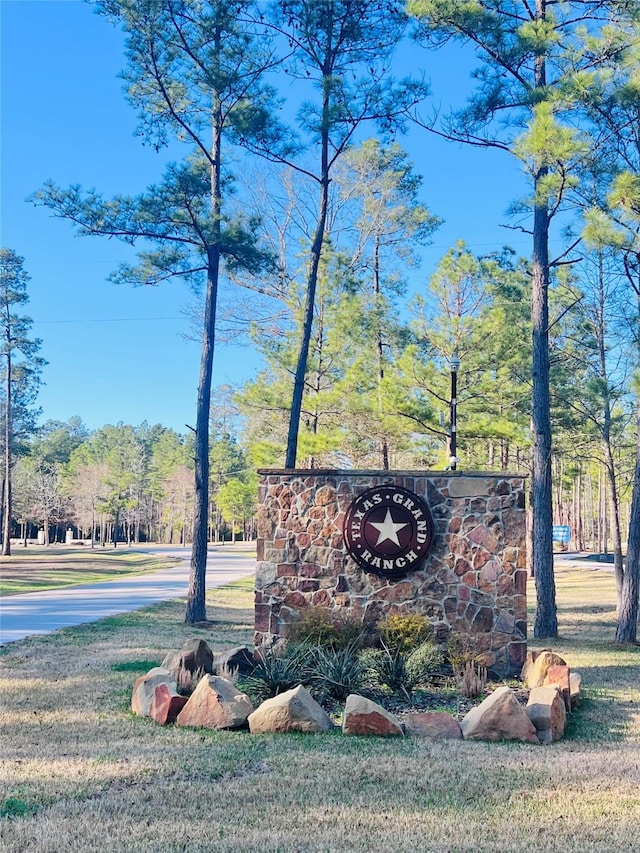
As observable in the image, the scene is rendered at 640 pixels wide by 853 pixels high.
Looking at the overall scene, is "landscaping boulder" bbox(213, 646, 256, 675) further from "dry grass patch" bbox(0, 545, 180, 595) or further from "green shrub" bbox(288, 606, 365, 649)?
"dry grass patch" bbox(0, 545, 180, 595)

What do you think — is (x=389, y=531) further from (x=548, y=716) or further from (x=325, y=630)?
(x=548, y=716)

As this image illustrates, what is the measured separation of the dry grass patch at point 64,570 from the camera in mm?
22634

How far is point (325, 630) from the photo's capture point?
25.6ft

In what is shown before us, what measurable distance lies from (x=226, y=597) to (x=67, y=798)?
13929mm

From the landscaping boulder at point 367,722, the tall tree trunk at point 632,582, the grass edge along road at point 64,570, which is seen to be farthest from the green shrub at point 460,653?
the grass edge along road at point 64,570

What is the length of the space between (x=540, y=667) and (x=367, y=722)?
238 centimetres

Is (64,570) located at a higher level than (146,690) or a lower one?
lower

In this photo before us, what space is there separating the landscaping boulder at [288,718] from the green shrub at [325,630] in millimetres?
1943

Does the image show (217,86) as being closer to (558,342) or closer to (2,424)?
(558,342)

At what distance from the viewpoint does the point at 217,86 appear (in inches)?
492

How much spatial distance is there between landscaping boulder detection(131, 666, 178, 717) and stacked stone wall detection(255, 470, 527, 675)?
233cm

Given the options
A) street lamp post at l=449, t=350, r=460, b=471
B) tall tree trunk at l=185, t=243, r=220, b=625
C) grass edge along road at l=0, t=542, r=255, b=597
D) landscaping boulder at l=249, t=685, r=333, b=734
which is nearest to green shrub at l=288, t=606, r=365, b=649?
landscaping boulder at l=249, t=685, r=333, b=734

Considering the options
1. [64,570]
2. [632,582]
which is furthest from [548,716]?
[64,570]

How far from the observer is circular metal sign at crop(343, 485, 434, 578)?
8258mm
